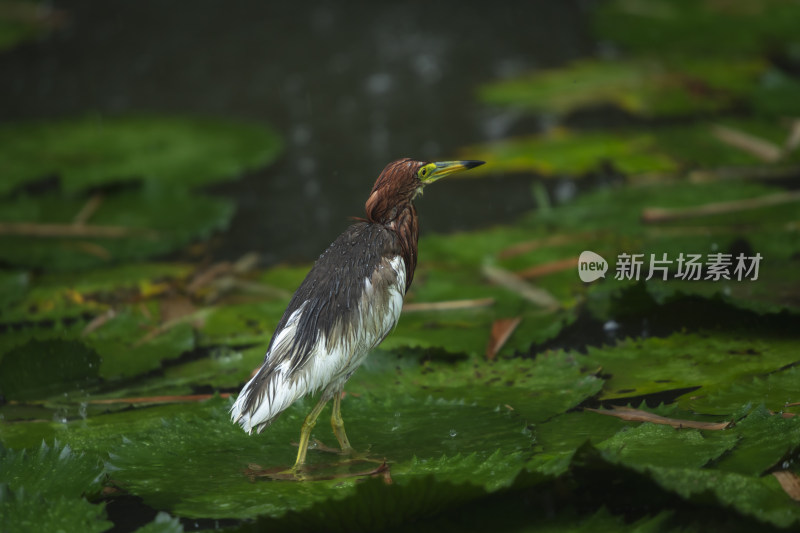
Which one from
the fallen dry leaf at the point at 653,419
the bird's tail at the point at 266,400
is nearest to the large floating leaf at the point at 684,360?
the fallen dry leaf at the point at 653,419


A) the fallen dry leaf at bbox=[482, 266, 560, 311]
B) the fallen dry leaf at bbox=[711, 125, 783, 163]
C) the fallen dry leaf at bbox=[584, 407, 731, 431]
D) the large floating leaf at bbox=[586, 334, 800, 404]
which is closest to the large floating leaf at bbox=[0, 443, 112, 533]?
the fallen dry leaf at bbox=[584, 407, 731, 431]

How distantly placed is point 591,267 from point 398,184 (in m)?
1.44

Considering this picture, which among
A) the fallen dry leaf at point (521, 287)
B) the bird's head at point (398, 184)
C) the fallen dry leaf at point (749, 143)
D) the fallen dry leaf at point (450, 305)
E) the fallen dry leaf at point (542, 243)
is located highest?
the fallen dry leaf at point (749, 143)

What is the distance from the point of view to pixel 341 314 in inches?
108

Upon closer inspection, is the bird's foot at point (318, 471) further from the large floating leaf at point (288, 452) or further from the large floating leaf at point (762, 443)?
the large floating leaf at point (762, 443)

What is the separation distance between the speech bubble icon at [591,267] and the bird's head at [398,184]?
4.15 feet

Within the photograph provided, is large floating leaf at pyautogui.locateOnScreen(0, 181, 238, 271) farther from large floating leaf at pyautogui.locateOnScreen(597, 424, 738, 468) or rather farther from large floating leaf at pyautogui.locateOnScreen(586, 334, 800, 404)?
large floating leaf at pyautogui.locateOnScreen(597, 424, 738, 468)

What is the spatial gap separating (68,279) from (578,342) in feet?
7.93

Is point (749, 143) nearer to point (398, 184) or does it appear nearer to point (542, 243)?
point (542, 243)

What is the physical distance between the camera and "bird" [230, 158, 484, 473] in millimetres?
2639

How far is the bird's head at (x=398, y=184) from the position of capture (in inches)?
119

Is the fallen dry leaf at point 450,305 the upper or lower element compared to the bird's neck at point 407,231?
lower

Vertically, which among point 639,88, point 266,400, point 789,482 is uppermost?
point 639,88

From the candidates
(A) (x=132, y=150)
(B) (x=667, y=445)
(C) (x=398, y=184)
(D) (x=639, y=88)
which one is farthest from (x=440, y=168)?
(D) (x=639, y=88)
